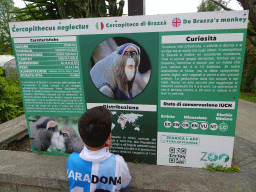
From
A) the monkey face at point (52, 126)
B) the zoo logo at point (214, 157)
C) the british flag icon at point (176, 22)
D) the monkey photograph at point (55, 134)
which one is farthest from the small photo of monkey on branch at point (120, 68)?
the zoo logo at point (214, 157)

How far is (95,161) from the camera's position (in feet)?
4.31

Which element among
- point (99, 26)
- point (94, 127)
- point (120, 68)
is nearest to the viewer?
point (94, 127)

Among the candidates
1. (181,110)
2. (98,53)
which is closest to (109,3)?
(98,53)

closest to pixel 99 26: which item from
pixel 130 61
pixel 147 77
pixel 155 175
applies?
pixel 130 61

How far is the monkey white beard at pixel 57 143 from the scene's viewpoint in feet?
8.62

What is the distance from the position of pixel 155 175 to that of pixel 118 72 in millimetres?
1365

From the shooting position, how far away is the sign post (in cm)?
195

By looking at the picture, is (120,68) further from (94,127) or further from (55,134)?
(55,134)

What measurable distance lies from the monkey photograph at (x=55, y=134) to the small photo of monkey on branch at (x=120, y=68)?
0.72 m

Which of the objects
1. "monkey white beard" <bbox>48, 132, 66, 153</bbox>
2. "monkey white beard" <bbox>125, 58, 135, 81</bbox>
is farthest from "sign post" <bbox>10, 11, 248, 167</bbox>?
"monkey white beard" <bbox>48, 132, 66, 153</bbox>

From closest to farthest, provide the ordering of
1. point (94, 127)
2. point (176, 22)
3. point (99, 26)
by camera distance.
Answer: point (94, 127)
point (176, 22)
point (99, 26)

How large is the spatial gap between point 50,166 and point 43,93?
102 cm

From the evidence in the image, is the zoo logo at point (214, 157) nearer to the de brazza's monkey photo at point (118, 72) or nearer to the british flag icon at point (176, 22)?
the de brazza's monkey photo at point (118, 72)

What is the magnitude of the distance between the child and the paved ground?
77cm
